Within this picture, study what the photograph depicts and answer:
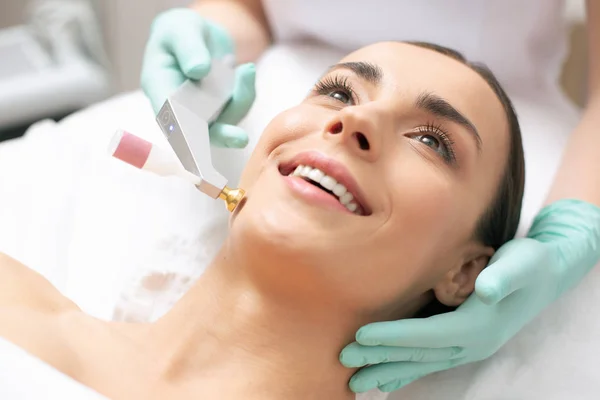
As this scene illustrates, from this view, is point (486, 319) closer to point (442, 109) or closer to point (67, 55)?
point (442, 109)

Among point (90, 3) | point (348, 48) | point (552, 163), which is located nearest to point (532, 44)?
point (552, 163)

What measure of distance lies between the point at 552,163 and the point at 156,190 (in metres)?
0.83

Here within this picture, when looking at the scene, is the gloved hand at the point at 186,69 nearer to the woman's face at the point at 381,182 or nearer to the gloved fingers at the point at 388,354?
the woman's face at the point at 381,182

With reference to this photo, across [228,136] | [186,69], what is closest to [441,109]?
[228,136]

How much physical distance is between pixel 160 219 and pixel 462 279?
635 mm

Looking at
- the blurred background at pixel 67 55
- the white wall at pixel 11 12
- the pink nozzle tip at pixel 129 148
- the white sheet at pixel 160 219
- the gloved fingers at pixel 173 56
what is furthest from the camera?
the white wall at pixel 11 12

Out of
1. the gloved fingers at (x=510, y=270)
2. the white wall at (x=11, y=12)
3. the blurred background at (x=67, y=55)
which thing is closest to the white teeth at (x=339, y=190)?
the gloved fingers at (x=510, y=270)

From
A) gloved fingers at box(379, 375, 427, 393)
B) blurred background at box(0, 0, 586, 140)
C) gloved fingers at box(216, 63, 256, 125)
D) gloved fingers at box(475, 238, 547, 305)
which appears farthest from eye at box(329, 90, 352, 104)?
blurred background at box(0, 0, 586, 140)

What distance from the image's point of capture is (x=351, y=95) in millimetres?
1120

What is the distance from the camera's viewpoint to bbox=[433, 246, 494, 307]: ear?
1.13 meters

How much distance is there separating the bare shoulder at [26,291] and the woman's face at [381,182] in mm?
299

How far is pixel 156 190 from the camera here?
58.9 inches

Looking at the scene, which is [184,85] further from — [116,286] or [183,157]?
[116,286]

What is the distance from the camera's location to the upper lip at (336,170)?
98 cm
